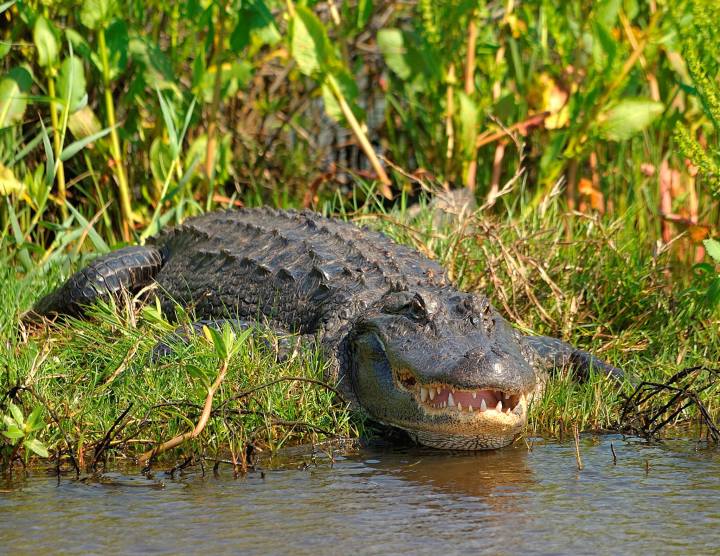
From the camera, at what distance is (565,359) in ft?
16.2

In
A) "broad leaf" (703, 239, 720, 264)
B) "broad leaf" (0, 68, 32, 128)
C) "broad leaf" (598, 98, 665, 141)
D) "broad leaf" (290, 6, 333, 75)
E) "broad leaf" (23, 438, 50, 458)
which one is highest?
"broad leaf" (290, 6, 333, 75)

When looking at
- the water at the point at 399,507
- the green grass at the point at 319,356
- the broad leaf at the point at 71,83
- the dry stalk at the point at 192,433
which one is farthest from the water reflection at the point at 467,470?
the broad leaf at the point at 71,83

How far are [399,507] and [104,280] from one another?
2.81 meters

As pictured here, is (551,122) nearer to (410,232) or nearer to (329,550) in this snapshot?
(410,232)

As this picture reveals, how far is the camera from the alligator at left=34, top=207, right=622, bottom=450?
4039 mm

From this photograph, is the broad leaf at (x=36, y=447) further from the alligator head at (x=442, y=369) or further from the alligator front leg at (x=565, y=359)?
the alligator front leg at (x=565, y=359)

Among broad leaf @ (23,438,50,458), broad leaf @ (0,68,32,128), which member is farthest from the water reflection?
broad leaf @ (0,68,32,128)

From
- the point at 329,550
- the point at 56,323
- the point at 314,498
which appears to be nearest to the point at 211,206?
the point at 56,323

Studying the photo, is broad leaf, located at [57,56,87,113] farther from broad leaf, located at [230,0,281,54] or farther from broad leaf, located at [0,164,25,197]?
broad leaf, located at [230,0,281,54]

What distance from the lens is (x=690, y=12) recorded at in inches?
251

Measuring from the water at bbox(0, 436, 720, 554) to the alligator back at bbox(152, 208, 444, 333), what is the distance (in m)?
1.06

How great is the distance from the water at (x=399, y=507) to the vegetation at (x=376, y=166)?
38cm

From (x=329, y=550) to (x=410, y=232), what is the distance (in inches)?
124

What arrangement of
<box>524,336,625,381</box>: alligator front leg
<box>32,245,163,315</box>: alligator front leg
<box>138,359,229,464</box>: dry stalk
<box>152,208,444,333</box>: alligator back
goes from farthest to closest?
1. <box>32,245,163,315</box>: alligator front leg
2. <box>152,208,444,333</box>: alligator back
3. <box>524,336,625,381</box>: alligator front leg
4. <box>138,359,229,464</box>: dry stalk
